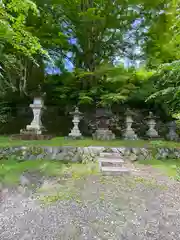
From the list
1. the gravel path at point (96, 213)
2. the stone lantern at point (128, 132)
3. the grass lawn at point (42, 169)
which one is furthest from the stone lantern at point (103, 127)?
the gravel path at point (96, 213)

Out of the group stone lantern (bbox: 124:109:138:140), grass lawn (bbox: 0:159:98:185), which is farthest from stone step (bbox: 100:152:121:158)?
stone lantern (bbox: 124:109:138:140)

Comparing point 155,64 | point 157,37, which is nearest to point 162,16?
point 157,37

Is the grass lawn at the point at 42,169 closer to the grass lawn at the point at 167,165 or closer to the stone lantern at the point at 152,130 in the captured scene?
the grass lawn at the point at 167,165

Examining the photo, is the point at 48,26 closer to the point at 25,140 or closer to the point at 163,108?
the point at 25,140

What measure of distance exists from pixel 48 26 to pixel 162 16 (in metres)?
4.64

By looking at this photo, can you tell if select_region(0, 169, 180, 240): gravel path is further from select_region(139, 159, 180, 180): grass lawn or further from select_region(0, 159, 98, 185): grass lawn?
select_region(139, 159, 180, 180): grass lawn

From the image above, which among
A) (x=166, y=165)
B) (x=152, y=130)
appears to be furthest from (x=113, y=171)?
(x=152, y=130)

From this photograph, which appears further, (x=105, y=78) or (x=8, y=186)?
(x=105, y=78)

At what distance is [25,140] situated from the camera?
608 centimetres

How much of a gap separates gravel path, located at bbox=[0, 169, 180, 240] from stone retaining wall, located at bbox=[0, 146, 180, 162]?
165cm

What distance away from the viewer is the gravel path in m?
1.89

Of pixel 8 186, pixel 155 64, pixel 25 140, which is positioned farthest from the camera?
pixel 155 64

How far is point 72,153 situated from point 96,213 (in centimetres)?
285

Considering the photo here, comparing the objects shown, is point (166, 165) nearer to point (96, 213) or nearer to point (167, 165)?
point (167, 165)
